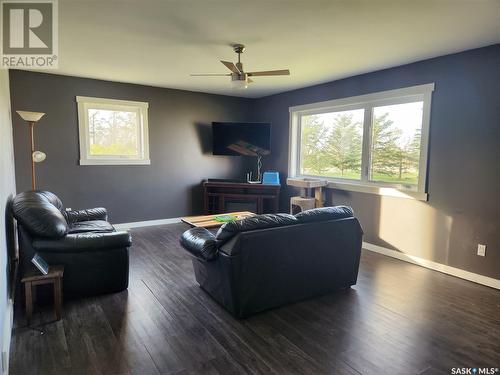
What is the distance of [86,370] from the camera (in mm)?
1962

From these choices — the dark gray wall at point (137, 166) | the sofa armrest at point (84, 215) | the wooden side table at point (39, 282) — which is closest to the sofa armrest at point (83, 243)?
the wooden side table at point (39, 282)

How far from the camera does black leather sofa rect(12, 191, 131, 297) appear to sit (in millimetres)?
2684

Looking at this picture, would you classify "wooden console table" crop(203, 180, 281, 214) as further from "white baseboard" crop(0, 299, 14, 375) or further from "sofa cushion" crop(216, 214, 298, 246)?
"white baseboard" crop(0, 299, 14, 375)

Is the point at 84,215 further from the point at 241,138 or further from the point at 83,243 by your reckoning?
the point at 241,138

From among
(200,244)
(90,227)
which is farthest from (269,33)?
(90,227)

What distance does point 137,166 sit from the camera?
5.57m

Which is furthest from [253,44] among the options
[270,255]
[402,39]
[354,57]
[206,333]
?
[206,333]

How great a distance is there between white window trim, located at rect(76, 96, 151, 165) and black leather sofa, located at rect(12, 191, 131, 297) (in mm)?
2087

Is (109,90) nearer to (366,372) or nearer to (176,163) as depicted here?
(176,163)

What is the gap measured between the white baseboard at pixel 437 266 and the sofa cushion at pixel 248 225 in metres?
2.29

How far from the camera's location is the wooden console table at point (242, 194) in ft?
19.4

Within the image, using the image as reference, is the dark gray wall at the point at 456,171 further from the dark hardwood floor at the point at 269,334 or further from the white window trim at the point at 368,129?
the dark hardwood floor at the point at 269,334

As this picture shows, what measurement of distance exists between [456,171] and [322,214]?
1896 millimetres

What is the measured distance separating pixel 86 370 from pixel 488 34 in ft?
14.1
